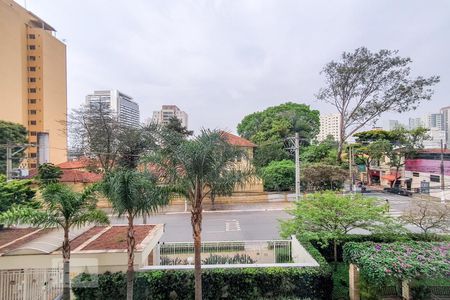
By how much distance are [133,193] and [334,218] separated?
7.96 metres

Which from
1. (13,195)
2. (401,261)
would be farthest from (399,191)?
(13,195)

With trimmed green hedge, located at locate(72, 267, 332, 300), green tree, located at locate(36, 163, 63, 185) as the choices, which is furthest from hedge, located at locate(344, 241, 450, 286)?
green tree, located at locate(36, 163, 63, 185)

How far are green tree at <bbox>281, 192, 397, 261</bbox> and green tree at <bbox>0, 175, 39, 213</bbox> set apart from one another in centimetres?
1293

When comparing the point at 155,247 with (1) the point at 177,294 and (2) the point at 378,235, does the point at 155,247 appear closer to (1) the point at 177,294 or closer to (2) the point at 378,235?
(1) the point at 177,294

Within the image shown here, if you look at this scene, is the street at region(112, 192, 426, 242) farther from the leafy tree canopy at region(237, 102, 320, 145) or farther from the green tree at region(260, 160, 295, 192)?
the leafy tree canopy at region(237, 102, 320, 145)

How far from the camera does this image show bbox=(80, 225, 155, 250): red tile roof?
961 cm

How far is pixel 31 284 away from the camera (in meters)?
8.59

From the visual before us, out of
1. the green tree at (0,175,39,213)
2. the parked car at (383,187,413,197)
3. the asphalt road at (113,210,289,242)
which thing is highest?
the green tree at (0,175,39,213)

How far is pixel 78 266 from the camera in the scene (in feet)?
29.4

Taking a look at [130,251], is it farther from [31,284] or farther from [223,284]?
[31,284]

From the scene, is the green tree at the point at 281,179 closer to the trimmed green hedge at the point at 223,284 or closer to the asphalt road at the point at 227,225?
the asphalt road at the point at 227,225

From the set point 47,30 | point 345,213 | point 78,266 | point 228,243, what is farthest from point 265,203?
point 47,30

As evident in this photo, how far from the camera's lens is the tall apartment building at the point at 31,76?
41656 mm

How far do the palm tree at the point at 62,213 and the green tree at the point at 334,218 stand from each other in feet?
26.0
